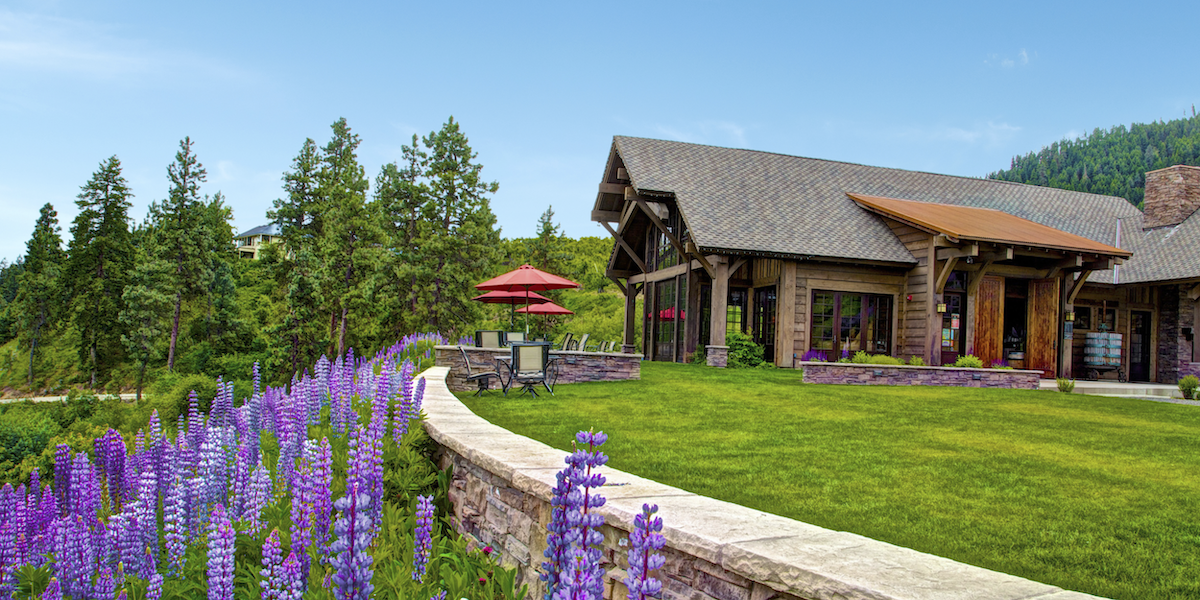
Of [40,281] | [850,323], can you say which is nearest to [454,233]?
[850,323]

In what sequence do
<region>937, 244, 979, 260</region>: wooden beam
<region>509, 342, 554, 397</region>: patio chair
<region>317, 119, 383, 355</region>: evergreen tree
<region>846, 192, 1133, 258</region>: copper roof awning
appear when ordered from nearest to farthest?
<region>509, 342, 554, 397</region>: patio chair < <region>937, 244, 979, 260</region>: wooden beam < <region>846, 192, 1133, 258</region>: copper roof awning < <region>317, 119, 383, 355</region>: evergreen tree

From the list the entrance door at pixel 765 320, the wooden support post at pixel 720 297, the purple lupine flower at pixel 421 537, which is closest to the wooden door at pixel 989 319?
the entrance door at pixel 765 320

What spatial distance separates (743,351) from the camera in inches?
679

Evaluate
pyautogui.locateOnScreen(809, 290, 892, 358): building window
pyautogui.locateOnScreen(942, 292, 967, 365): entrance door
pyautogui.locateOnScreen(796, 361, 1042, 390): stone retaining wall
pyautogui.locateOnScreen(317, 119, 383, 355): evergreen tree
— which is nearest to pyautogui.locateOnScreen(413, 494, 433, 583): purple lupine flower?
pyautogui.locateOnScreen(796, 361, 1042, 390): stone retaining wall

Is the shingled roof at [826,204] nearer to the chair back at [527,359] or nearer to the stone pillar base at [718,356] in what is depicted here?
the stone pillar base at [718,356]

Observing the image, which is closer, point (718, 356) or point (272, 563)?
point (272, 563)

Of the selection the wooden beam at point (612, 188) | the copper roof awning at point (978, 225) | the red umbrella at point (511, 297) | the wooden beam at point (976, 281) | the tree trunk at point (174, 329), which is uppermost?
the wooden beam at point (612, 188)

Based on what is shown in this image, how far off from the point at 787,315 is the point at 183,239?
39215 mm

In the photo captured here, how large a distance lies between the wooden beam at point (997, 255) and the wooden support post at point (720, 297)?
5.99 metres

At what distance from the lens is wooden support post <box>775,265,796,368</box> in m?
17.4

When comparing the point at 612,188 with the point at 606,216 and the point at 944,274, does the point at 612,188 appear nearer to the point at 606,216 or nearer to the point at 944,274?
the point at 606,216

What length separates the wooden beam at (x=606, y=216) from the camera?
73.7 feet

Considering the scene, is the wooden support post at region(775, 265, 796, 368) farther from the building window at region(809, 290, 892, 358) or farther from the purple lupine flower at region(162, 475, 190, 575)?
the purple lupine flower at region(162, 475, 190, 575)

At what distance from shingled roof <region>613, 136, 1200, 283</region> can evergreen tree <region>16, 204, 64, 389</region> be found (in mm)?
52512
